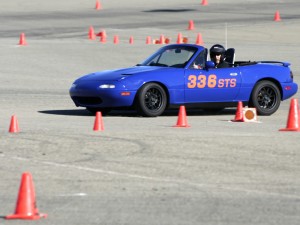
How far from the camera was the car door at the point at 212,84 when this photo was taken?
18.8 metres

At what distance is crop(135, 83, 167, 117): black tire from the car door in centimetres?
52

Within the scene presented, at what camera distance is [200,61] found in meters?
19.0

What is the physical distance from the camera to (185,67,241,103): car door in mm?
18812

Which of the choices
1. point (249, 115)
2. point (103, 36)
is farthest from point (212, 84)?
point (103, 36)

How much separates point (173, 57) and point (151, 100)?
118 cm

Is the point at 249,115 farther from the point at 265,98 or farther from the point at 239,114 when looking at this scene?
the point at 265,98

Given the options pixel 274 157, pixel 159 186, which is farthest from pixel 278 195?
pixel 274 157

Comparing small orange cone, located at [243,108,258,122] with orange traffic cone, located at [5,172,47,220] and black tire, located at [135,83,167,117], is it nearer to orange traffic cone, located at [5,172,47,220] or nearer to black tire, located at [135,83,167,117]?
black tire, located at [135,83,167,117]

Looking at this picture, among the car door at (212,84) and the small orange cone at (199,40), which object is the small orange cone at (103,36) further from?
the car door at (212,84)

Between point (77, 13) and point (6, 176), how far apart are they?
33.4 meters

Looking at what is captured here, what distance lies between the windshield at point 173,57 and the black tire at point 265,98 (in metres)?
1.33

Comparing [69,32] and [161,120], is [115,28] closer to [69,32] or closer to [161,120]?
[69,32]

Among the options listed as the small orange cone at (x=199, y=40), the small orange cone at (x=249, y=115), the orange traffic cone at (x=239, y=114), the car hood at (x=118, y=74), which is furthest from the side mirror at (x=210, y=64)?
the small orange cone at (x=199, y=40)

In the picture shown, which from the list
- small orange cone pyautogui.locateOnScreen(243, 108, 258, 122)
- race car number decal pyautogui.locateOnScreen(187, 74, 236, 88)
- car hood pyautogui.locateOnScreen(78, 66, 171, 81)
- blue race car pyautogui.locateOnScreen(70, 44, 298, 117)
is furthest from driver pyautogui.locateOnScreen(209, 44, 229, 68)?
small orange cone pyautogui.locateOnScreen(243, 108, 258, 122)
